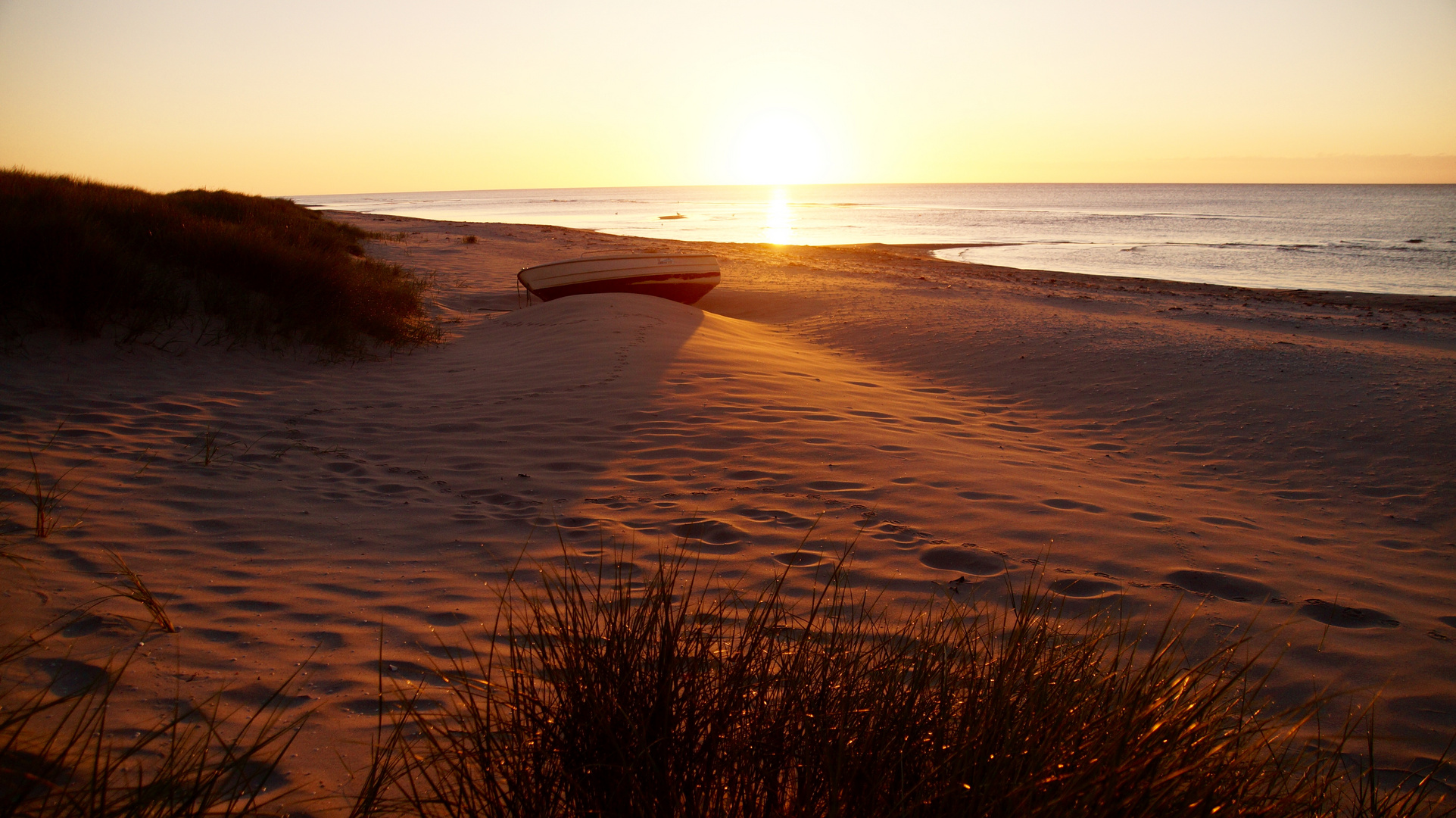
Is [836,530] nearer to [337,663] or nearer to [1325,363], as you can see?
[337,663]

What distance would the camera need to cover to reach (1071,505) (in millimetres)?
4578

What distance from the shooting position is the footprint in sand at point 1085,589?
340 centimetres

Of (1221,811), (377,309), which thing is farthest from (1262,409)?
(377,309)

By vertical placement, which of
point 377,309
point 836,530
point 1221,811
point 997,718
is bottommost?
point 836,530

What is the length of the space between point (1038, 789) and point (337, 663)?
7.07 ft

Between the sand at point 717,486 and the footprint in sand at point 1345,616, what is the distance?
2 cm

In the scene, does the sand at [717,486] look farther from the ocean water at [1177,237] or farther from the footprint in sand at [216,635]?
the ocean water at [1177,237]

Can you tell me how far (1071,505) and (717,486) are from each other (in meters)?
2.15

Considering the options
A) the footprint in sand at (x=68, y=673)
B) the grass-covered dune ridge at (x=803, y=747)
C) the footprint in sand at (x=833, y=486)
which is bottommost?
the footprint in sand at (x=833, y=486)

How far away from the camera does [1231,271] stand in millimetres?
24266

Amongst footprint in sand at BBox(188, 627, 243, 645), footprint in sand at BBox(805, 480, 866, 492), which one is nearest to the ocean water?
footprint in sand at BBox(805, 480, 866, 492)

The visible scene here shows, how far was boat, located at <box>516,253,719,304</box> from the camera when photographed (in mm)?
12352

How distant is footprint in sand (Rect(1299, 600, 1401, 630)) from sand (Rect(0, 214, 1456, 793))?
2cm

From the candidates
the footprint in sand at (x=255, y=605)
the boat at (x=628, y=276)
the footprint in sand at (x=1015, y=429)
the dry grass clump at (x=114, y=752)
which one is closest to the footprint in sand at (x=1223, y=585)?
the footprint in sand at (x=1015, y=429)
